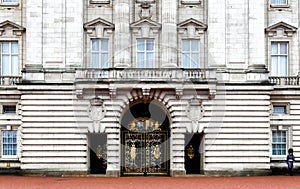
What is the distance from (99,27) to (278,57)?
43.0 ft

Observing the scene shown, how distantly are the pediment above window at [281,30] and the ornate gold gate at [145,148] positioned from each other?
408 inches

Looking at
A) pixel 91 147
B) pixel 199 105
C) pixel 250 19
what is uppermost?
pixel 250 19

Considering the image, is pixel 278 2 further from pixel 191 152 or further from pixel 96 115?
pixel 96 115

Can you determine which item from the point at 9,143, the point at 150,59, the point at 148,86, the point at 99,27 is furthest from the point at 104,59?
the point at 9,143

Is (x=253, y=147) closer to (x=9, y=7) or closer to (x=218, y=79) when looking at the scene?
(x=218, y=79)

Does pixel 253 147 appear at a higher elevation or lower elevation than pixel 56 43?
lower

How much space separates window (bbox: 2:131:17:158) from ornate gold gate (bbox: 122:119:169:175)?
7752 millimetres

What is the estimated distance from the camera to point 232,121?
46.5 meters

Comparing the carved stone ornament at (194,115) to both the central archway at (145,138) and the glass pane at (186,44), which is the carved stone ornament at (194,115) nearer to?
the central archway at (145,138)

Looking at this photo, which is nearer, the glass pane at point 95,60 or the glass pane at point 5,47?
the glass pane at point 95,60

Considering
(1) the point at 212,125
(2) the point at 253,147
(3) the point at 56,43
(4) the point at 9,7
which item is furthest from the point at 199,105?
(4) the point at 9,7

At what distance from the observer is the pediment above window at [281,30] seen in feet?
158

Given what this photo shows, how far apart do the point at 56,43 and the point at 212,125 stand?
480 inches

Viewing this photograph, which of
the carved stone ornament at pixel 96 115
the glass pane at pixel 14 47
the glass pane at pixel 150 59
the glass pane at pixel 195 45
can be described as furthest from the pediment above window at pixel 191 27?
the glass pane at pixel 14 47
